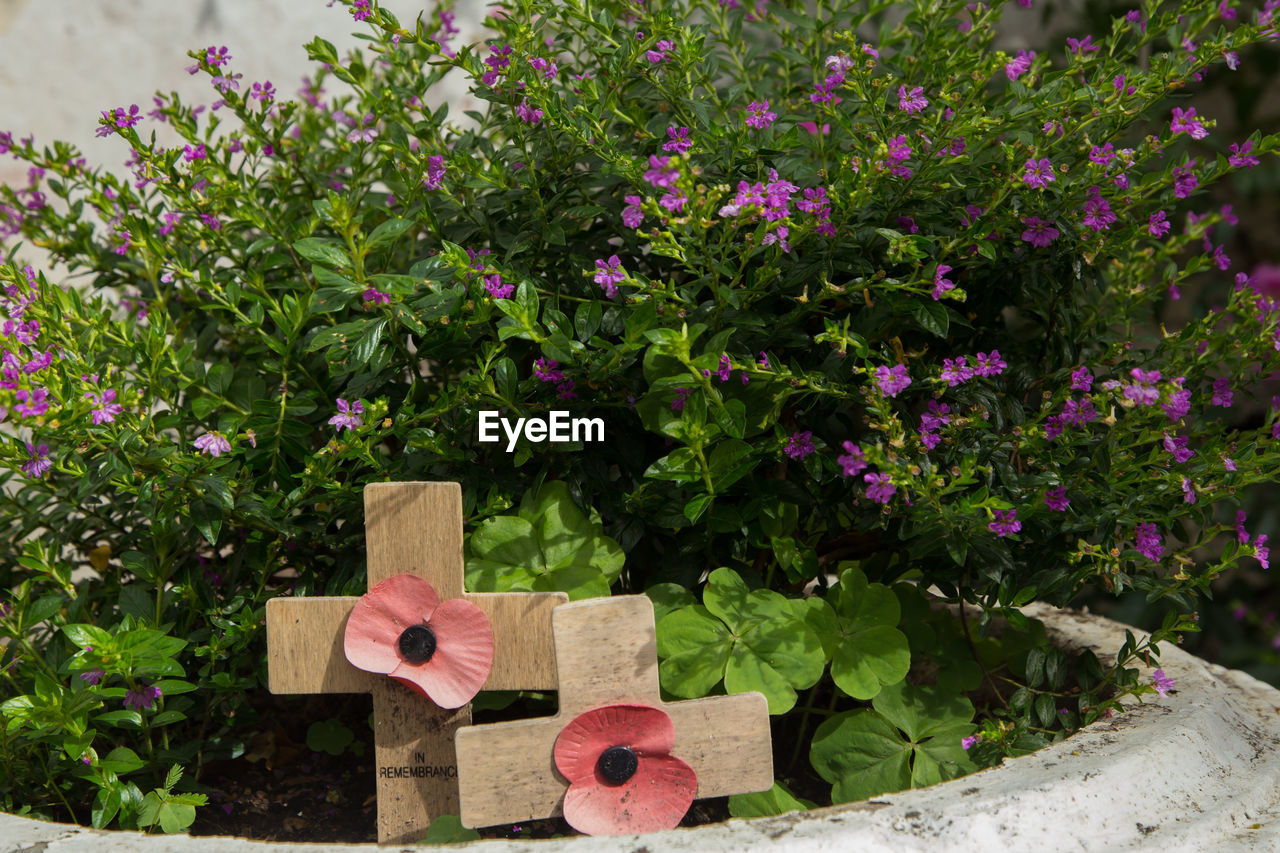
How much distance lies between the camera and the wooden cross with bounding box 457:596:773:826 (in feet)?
3.39

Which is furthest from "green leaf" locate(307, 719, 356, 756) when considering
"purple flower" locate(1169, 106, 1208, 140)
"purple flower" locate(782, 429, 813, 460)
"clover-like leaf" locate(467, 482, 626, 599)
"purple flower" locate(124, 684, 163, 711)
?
"purple flower" locate(1169, 106, 1208, 140)

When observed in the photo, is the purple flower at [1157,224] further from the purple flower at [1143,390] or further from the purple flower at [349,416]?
the purple flower at [349,416]

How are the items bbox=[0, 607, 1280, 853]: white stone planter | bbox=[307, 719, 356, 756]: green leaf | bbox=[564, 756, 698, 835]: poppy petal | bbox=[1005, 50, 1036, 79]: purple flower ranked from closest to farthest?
bbox=[0, 607, 1280, 853]: white stone planter
bbox=[564, 756, 698, 835]: poppy petal
bbox=[1005, 50, 1036, 79]: purple flower
bbox=[307, 719, 356, 756]: green leaf

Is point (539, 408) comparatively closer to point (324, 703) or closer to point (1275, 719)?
point (324, 703)

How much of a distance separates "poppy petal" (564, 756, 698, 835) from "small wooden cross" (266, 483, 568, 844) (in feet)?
0.44

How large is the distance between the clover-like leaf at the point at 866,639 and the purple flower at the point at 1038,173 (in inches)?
20.0

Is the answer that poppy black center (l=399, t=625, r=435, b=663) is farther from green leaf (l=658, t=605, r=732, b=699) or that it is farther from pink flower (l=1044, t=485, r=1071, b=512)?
pink flower (l=1044, t=485, r=1071, b=512)

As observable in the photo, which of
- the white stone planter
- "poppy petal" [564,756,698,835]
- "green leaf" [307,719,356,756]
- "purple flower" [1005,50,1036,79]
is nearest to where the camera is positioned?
the white stone planter

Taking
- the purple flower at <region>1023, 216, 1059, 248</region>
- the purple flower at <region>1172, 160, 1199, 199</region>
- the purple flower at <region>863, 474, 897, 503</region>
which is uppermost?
the purple flower at <region>1172, 160, 1199, 199</region>

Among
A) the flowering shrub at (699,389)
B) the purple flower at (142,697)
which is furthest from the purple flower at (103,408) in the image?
the purple flower at (142,697)

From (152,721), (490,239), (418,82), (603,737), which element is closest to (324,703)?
(152,721)

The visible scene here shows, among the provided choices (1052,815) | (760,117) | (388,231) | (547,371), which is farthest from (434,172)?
(1052,815)

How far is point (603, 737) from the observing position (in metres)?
1.05

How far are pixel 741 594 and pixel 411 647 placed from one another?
395 millimetres
